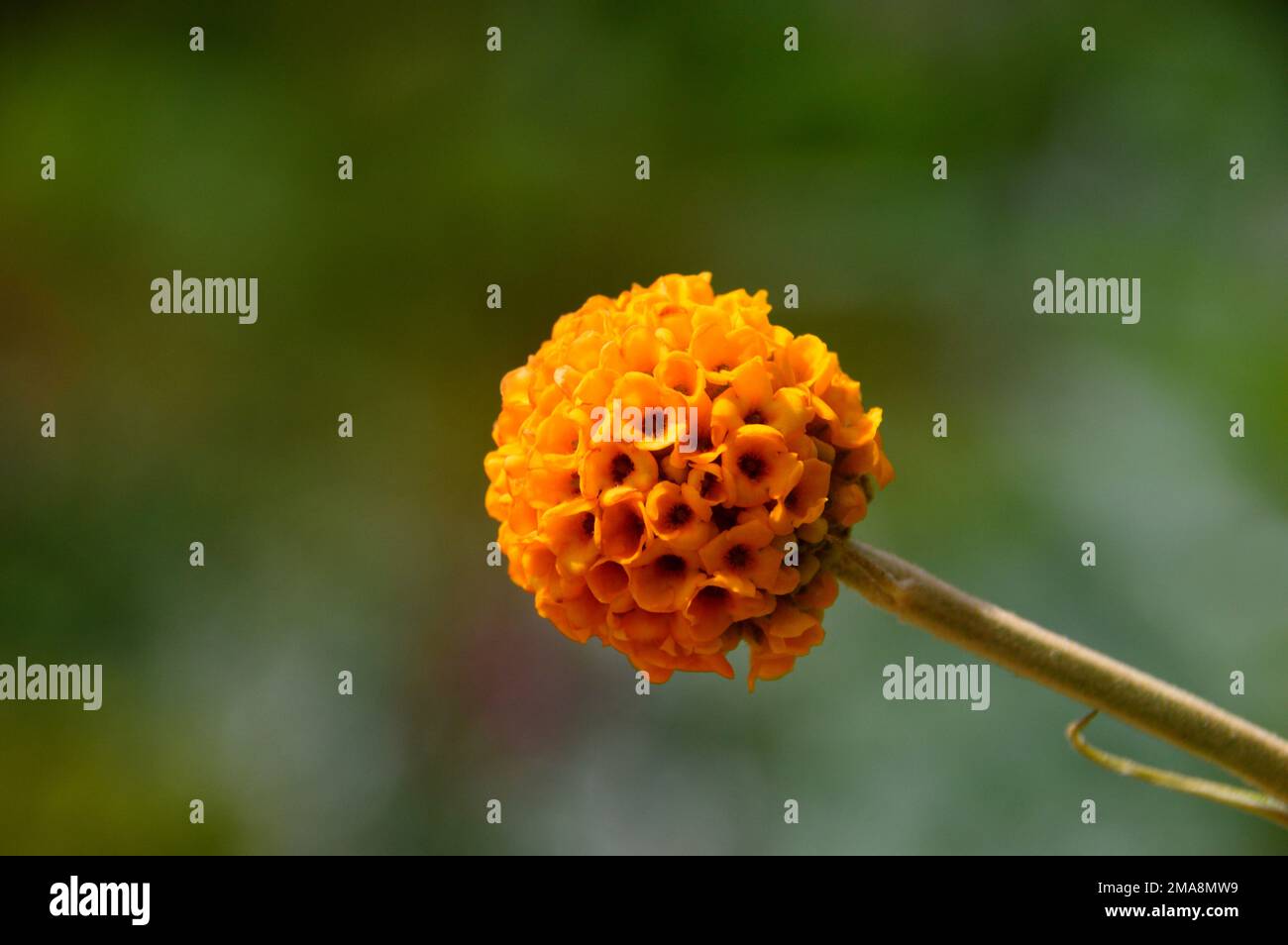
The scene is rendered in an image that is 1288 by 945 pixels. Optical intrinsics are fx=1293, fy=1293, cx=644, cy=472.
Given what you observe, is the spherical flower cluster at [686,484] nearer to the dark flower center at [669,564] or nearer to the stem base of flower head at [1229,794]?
the dark flower center at [669,564]

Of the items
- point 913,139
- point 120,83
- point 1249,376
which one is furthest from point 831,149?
point 120,83

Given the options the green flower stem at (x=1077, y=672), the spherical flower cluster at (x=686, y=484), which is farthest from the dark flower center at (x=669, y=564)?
the green flower stem at (x=1077, y=672)

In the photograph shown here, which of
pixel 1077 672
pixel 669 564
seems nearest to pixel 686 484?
pixel 669 564

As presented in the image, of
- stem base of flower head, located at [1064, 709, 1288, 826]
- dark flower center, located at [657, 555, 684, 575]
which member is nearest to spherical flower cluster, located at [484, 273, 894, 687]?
dark flower center, located at [657, 555, 684, 575]

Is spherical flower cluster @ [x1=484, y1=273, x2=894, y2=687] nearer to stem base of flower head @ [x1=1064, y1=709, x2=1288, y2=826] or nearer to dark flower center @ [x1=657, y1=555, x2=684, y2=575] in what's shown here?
dark flower center @ [x1=657, y1=555, x2=684, y2=575]

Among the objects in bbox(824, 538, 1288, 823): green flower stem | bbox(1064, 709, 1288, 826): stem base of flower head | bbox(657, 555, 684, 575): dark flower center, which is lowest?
bbox(1064, 709, 1288, 826): stem base of flower head

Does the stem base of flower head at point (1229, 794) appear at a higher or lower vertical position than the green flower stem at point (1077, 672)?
lower
